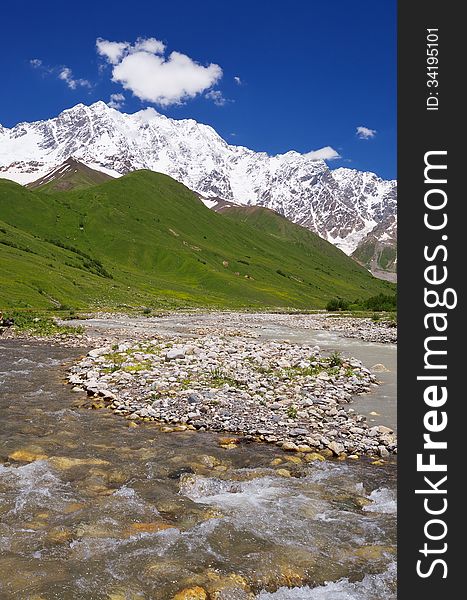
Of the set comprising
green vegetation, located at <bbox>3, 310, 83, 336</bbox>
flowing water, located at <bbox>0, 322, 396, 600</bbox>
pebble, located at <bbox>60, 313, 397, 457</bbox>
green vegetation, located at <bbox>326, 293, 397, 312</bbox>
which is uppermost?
green vegetation, located at <bbox>326, 293, 397, 312</bbox>

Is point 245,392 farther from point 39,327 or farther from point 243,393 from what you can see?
point 39,327

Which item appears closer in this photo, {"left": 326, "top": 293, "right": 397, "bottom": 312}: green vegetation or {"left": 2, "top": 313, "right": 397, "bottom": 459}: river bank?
{"left": 2, "top": 313, "right": 397, "bottom": 459}: river bank

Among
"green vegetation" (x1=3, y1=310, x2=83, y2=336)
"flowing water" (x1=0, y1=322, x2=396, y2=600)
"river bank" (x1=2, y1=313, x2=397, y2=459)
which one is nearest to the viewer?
"flowing water" (x1=0, y1=322, x2=396, y2=600)

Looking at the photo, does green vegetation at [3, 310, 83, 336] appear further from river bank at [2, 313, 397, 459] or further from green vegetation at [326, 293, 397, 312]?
green vegetation at [326, 293, 397, 312]

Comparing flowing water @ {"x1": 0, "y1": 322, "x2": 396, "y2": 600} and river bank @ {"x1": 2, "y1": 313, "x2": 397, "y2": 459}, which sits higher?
river bank @ {"x1": 2, "y1": 313, "x2": 397, "y2": 459}

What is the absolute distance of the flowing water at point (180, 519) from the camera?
30.1 ft

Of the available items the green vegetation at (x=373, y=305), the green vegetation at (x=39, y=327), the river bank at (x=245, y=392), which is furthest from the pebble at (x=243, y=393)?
the green vegetation at (x=373, y=305)

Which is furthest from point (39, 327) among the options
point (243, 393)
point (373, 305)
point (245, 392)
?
point (373, 305)

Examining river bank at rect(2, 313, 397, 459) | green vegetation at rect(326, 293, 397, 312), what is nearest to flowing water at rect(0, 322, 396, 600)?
river bank at rect(2, 313, 397, 459)

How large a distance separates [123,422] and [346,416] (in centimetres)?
926

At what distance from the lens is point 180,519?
11617 millimetres

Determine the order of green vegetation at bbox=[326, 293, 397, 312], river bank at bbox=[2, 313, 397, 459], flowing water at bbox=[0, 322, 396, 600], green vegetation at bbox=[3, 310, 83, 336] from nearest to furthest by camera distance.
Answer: flowing water at bbox=[0, 322, 396, 600], river bank at bbox=[2, 313, 397, 459], green vegetation at bbox=[3, 310, 83, 336], green vegetation at bbox=[326, 293, 397, 312]

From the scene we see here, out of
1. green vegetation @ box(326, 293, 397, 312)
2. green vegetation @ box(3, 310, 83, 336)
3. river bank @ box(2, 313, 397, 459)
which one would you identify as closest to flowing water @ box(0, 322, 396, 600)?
river bank @ box(2, 313, 397, 459)

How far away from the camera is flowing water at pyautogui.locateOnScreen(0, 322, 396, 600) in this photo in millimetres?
9180
